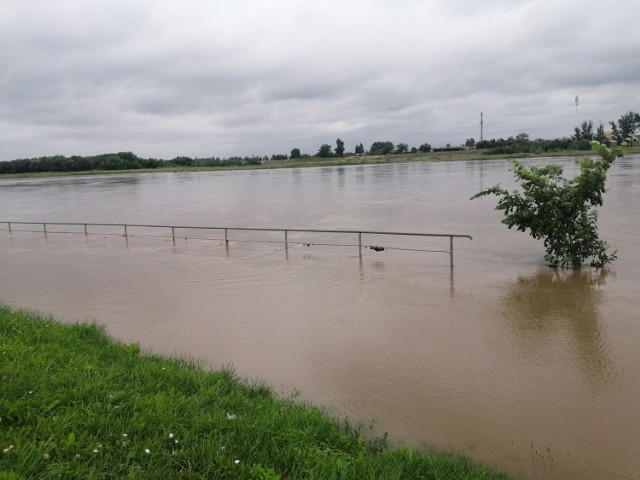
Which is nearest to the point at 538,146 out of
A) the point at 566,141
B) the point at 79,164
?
the point at 566,141

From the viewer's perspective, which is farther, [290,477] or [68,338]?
[68,338]

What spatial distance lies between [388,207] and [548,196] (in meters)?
18.3

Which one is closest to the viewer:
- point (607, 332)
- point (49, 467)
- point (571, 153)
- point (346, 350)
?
point (49, 467)

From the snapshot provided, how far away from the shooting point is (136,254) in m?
19.2

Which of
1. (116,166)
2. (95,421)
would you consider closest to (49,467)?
(95,421)

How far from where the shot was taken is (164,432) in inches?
180

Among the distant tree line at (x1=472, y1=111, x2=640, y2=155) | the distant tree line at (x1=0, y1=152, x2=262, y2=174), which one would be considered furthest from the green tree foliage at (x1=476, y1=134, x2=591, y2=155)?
the distant tree line at (x1=0, y1=152, x2=262, y2=174)

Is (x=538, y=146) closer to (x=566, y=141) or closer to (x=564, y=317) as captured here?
(x=566, y=141)

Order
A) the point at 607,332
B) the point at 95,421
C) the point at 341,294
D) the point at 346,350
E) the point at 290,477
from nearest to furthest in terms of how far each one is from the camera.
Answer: the point at 290,477 → the point at 95,421 → the point at 346,350 → the point at 607,332 → the point at 341,294

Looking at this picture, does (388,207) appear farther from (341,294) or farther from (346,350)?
(346,350)

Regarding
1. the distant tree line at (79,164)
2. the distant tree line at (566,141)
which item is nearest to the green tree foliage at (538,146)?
the distant tree line at (566,141)

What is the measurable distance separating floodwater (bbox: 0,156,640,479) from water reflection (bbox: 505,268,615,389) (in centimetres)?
5

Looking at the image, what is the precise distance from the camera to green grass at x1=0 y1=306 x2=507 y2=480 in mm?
4066

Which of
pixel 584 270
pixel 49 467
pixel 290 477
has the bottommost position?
pixel 584 270
